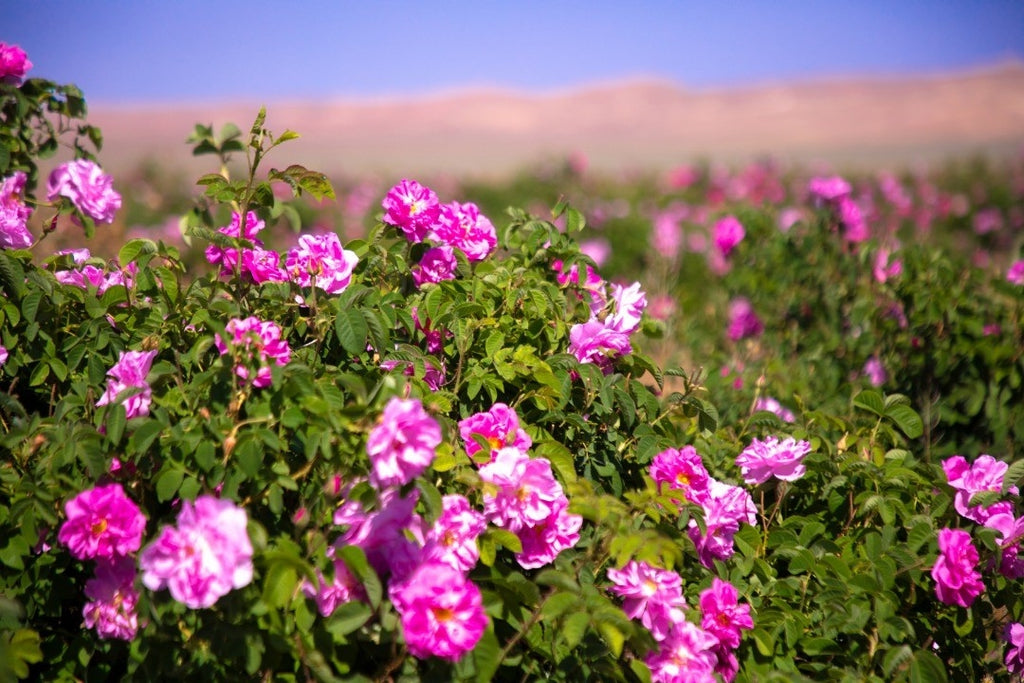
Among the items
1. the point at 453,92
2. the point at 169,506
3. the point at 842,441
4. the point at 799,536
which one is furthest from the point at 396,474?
the point at 453,92

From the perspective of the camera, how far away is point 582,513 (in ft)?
5.03

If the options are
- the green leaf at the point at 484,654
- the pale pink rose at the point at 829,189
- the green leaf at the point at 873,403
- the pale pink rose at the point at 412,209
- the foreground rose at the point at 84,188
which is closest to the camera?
the green leaf at the point at 484,654

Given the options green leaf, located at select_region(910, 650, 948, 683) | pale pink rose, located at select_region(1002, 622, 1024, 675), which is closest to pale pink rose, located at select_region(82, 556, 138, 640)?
green leaf, located at select_region(910, 650, 948, 683)

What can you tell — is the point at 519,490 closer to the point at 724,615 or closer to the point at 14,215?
the point at 724,615

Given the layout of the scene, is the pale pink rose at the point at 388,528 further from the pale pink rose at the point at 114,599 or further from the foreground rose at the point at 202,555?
the pale pink rose at the point at 114,599

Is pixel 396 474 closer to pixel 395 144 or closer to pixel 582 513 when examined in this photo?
pixel 582 513

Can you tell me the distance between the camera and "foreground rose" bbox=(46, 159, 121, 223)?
232cm

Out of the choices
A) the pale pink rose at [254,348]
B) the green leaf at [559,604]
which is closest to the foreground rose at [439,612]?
the green leaf at [559,604]

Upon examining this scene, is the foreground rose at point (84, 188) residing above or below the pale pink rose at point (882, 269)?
above

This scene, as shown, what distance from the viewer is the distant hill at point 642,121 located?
46781 mm

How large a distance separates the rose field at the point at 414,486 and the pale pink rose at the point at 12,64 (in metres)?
0.01

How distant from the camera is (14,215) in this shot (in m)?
2.05

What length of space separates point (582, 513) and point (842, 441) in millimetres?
909

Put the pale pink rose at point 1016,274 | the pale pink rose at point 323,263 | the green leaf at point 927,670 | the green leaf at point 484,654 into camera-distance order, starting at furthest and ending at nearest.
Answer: the pale pink rose at point 1016,274, the pale pink rose at point 323,263, the green leaf at point 927,670, the green leaf at point 484,654
